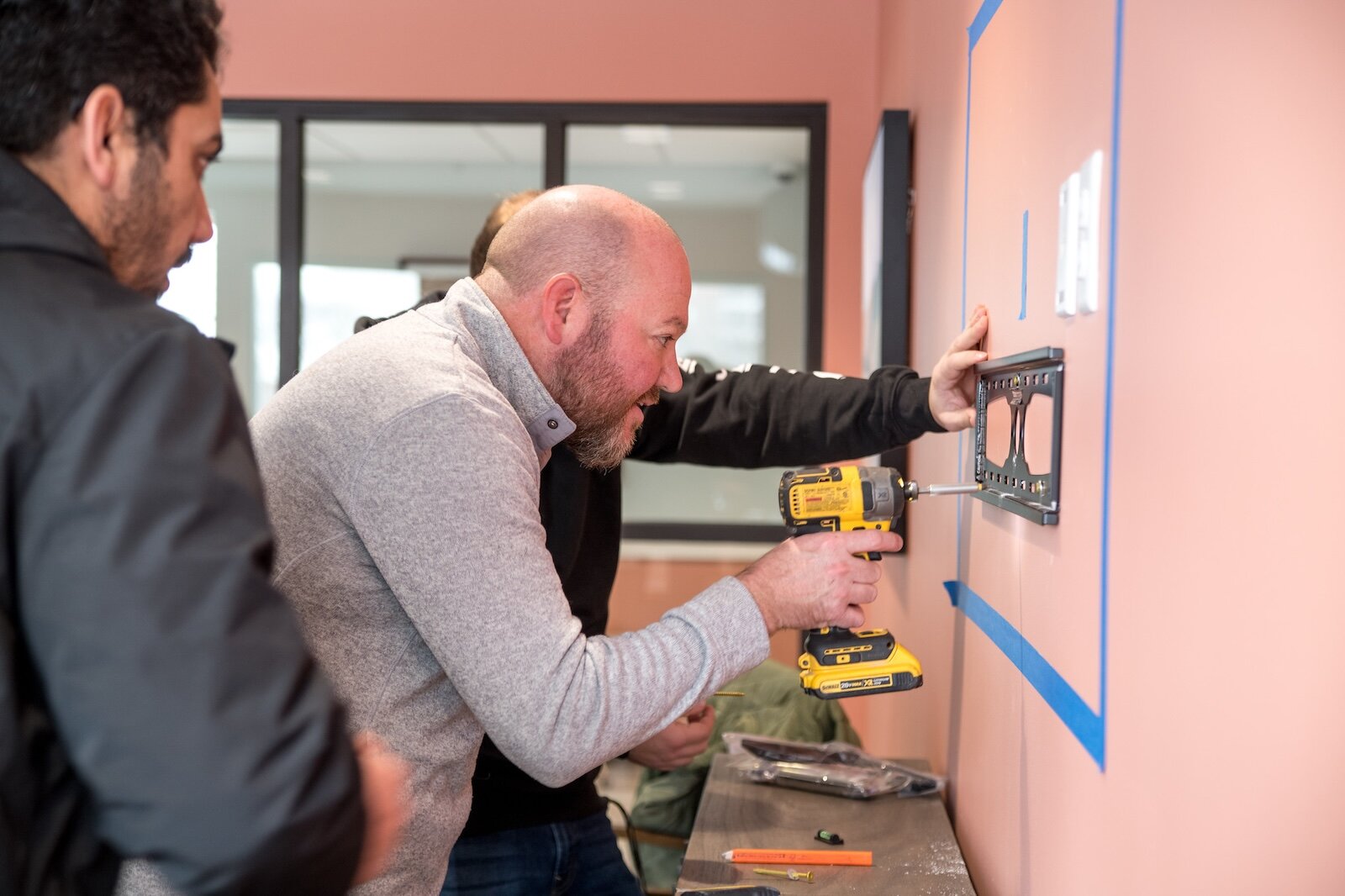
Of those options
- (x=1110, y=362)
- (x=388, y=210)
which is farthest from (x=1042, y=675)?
(x=388, y=210)

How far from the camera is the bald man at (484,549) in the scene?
1104 millimetres

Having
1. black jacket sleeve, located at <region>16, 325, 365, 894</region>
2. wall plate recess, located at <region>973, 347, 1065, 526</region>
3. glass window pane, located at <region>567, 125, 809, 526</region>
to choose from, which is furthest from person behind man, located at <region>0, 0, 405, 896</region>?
glass window pane, located at <region>567, 125, 809, 526</region>

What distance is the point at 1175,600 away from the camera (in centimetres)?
83

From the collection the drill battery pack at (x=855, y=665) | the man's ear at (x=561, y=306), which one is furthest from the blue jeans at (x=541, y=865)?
the man's ear at (x=561, y=306)

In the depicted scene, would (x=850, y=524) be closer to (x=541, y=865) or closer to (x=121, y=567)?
(x=541, y=865)

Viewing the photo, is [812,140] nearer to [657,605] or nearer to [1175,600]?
[657,605]

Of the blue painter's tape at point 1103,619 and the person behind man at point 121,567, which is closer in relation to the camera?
the person behind man at point 121,567

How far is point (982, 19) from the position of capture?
155cm

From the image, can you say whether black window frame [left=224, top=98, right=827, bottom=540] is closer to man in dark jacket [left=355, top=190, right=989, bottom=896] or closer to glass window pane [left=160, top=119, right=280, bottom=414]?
glass window pane [left=160, top=119, right=280, bottom=414]

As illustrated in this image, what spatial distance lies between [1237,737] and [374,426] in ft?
2.56

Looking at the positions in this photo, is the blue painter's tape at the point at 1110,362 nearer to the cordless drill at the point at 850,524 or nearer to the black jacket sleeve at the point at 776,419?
the cordless drill at the point at 850,524

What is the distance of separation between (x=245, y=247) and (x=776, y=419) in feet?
12.9

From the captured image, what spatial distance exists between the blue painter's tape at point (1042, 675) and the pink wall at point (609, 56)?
6.89 ft

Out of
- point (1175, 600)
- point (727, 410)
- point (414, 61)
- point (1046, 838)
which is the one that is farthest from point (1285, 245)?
point (414, 61)
